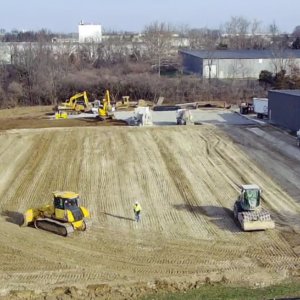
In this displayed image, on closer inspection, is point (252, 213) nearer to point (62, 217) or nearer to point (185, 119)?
point (62, 217)

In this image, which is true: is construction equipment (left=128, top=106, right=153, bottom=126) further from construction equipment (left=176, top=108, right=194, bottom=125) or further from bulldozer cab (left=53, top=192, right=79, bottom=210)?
bulldozer cab (left=53, top=192, right=79, bottom=210)

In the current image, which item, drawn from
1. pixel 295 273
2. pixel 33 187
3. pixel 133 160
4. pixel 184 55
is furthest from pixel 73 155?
pixel 184 55

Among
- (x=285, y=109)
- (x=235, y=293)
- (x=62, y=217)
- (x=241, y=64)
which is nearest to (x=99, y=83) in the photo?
(x=241, y=64)

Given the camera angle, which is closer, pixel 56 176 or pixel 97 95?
pixel 56 176

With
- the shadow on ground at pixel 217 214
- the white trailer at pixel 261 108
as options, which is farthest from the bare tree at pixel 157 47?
the shadow on ground at pixel 217 214

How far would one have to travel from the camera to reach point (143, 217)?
69.7 feet

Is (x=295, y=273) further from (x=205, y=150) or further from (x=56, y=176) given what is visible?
(x=205, y=150)

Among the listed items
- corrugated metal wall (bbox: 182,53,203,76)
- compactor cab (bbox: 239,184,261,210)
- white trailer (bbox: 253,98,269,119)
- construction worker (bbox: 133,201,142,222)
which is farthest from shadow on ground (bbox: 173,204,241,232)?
corrugated metal wall (bbox: 182,53,203,76)

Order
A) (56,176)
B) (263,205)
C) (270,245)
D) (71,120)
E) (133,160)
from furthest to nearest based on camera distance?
1. (71,120)
2. (133,160)
3. (56,176)
4. (263,205)
5. (270,245)

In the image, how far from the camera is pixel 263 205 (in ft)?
73.2

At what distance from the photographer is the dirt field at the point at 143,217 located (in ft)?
51.8

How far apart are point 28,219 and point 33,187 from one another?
5.93 m

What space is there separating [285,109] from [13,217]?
22.6 m

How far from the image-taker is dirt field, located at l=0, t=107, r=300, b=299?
15781 mm
